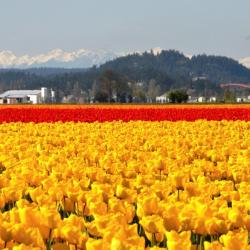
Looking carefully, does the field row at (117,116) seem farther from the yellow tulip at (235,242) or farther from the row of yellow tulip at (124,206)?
the yellow tulip at (235,242)

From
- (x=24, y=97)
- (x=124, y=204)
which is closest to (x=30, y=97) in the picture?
(x=24, y=97)

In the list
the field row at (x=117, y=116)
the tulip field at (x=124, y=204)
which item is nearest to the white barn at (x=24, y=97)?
the field row at (x=117, y=116)

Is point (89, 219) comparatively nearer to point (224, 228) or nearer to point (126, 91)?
point (224, 228)

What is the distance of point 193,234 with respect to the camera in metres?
4.55

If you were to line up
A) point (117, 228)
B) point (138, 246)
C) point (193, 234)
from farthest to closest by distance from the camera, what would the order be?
1. point (193, 234)
2. point (117, 228)
3. point (138, 246)

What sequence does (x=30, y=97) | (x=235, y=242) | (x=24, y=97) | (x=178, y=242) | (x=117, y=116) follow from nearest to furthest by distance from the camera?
(x=178, y=242)
(x=235, y=242)
(x=117, y=116)
(x=30, y=97)
(x=24, y=97)

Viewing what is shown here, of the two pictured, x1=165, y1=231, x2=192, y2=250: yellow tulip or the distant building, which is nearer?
x1=165, y1=231, x2=192, y2=250: yellow tulip

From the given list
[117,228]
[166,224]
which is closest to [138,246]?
→ [117,228]

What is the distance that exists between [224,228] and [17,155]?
19.2 feet

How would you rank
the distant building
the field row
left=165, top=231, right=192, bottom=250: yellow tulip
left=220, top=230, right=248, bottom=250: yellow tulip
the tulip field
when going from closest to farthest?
left=165, top=231, right=192, bottom=250: yellow tulip → left=220, top=230, right=248, bottom=250: yellow tulip → the tulip field → the field row → the distant building

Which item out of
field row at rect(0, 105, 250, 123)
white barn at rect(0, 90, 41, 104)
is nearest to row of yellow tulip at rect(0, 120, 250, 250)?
field row at rect(0, 105, 250, 123)

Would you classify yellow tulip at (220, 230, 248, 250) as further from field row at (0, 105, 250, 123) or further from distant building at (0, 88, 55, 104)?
distant building at (0, 88, 55, 104)

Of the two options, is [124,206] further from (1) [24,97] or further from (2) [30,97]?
(1) [24,97]

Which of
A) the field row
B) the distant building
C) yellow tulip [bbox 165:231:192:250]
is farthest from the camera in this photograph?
the distant building
